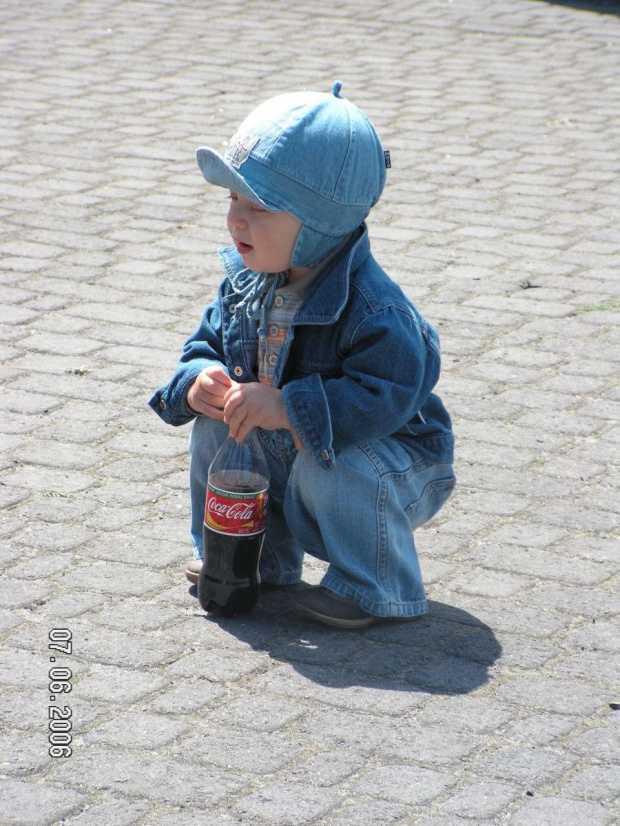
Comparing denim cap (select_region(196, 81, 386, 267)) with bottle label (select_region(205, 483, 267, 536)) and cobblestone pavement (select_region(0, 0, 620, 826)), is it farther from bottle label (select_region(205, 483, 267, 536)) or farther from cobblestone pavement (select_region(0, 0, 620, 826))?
cobblestone pavement (select_region(0, 0, 620, 826))

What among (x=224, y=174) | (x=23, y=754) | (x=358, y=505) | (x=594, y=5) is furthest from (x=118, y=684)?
(x=594, y=5)

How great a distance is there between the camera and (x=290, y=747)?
8.79ft

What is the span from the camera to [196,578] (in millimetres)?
3309

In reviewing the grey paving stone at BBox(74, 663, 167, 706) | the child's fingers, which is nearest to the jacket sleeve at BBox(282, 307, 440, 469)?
the child's fingers

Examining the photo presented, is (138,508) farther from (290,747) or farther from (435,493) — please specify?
(290,747)

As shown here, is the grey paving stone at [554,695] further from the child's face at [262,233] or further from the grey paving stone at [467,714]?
the child's face at [262,233]

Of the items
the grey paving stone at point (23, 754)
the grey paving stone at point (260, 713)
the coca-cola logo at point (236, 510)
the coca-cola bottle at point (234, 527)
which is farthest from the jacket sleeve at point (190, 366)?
the grey paving stone at point (23, 754)

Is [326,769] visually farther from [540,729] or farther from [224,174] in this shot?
[224,174]

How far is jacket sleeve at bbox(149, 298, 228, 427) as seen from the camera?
3199 mm

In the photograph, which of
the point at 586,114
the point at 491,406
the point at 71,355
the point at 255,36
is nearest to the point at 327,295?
the point at 491,406

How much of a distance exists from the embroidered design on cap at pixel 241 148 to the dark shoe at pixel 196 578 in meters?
1.02

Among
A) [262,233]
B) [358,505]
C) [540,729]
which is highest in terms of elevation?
[262,233]

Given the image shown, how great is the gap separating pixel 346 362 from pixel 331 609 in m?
0.61

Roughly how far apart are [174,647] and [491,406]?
5.93 ft
